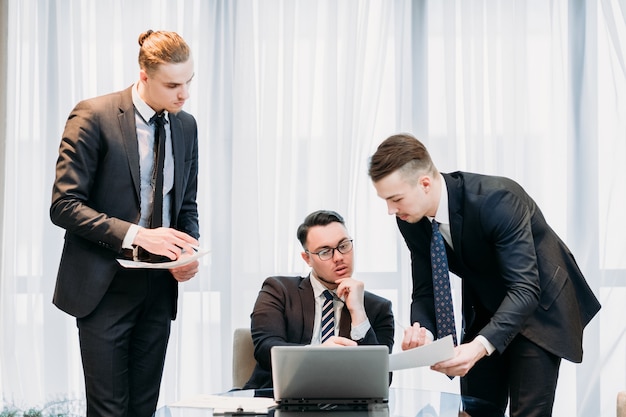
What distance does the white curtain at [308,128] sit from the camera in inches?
167

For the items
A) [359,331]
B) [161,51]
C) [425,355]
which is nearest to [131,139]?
[161,51]

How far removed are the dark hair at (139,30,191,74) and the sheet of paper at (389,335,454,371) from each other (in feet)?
3.82

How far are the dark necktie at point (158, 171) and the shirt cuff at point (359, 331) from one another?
2.65ft

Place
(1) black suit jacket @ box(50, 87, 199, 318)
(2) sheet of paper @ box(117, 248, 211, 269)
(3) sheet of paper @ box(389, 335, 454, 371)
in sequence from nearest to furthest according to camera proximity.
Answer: (3) sheet of paper @ box(389, 335, 454, 371)
(2) sheet of paper @ box(117, 248, 211, 269)
(1) black suit jacket @ box(50, 87, 199, 318)

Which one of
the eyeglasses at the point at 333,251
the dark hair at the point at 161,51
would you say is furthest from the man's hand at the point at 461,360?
the dark hair at the point at 161,51

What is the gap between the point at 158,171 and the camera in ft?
9.13

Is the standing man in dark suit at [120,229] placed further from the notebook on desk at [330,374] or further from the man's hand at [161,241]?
the notebook on desk at [330,374]

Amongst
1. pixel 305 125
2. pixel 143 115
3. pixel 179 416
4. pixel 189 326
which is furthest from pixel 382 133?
pixel 179 416

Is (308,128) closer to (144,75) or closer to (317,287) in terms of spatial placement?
(317,287)

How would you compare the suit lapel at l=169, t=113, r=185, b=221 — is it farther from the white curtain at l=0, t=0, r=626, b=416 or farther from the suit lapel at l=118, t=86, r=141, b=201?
the white curtain at l=0, t=0, r=626, b=416

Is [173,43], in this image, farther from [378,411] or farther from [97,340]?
[378,411]

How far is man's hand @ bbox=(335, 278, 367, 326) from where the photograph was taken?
310 centimetres

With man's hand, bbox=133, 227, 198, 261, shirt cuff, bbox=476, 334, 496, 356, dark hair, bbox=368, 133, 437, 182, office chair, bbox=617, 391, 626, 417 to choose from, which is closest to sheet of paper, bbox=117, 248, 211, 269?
man's hand, bbox=133, 227, 198, 261

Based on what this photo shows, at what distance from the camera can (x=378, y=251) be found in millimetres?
4309
